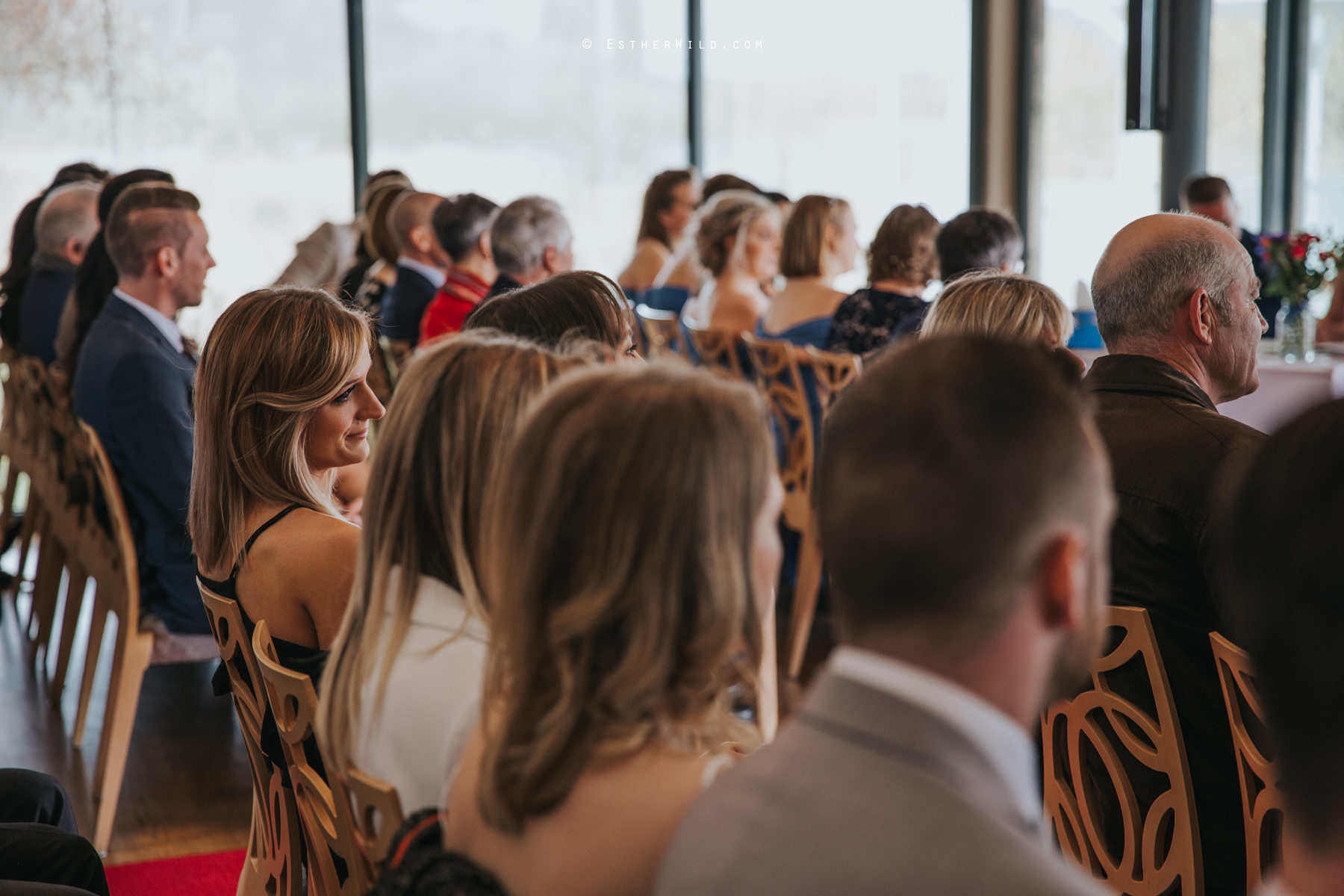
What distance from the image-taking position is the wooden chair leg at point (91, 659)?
341 cm

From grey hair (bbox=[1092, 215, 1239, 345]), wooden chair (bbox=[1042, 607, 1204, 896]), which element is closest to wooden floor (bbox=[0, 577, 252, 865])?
wooden chair (bbox=[1042, 607, 1204, 896])

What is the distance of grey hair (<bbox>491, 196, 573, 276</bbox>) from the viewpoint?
4.37m

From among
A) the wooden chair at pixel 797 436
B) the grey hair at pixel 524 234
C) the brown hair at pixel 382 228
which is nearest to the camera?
the wooden chair at pixel 797 436

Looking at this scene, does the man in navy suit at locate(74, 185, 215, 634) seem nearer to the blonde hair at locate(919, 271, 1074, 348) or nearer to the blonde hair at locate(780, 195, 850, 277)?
the blonde hair at locate(919, 271, 1074, 348)

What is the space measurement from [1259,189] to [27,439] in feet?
21.9

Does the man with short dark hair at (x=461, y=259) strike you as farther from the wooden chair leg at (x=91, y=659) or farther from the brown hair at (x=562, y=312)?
the brown hair at (x=562, y=312)

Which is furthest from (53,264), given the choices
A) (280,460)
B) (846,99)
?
(846,99)

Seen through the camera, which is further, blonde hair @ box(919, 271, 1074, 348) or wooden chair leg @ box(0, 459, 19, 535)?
wooden chair leg @ box(0, 459, 19, 535)

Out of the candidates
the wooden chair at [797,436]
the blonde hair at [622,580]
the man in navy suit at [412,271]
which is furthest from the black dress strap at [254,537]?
the man in navy suit at [412,271]

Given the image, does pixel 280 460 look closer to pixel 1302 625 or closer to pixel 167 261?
pixel 1302 625

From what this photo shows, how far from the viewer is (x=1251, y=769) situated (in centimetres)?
153

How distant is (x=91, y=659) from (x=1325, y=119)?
690 centimetres

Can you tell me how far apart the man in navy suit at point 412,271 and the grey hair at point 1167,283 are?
344 centimetres

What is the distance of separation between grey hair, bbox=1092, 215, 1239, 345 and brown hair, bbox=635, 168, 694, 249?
Result: 4475 millimetres
